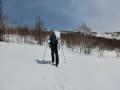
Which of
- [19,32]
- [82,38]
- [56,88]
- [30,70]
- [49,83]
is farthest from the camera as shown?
[82,38]

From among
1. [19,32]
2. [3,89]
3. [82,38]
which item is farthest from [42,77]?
[82,38]

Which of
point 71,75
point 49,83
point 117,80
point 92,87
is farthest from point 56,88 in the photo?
point 117,80

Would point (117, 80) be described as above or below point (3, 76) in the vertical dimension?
below

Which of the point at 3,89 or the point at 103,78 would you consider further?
the point at 103,78

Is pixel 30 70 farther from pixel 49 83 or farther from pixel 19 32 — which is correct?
pixel 19 32

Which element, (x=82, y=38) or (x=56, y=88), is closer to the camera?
(x=56, y=88)

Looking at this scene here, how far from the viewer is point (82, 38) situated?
99938 millimetres

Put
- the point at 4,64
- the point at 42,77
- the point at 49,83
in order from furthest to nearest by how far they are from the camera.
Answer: the point at 4,64 < the point at 42,77 < the point at 49,83

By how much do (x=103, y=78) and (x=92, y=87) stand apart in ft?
9.20

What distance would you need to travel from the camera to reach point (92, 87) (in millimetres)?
12492

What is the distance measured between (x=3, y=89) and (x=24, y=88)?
86 cm

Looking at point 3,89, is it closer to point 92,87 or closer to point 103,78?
point 92,87

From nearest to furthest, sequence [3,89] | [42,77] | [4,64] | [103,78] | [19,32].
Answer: [3,89]
[42,77]
[4,64]
[103,78]
[19,32]

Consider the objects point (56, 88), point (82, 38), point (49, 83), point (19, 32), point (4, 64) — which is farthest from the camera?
point (82, 38)
